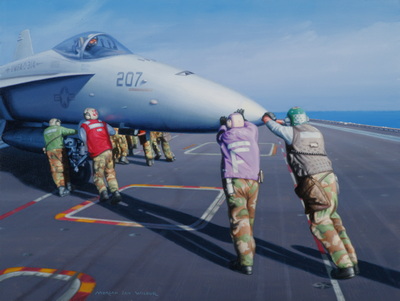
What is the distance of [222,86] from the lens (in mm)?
6953

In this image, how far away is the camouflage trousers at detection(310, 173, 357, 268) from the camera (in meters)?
4.25

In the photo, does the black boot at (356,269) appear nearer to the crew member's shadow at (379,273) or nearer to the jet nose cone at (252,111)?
the crew member's shadow at (379,273)

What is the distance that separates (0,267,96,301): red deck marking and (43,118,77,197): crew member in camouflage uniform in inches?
168

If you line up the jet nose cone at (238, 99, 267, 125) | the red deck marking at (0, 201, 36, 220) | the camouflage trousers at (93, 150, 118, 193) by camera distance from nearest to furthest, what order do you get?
the jet nose cone at (238, 99, 267, 125) < the red deck marking at (0, 201, 36, 220) < the camouflage trousers at (93, 150, 118, 193)

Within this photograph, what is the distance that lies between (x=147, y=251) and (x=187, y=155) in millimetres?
11397

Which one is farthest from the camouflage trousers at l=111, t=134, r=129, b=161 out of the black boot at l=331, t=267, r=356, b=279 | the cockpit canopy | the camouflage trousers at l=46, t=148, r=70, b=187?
the black boot at l=331, t=267, r=356, b=279

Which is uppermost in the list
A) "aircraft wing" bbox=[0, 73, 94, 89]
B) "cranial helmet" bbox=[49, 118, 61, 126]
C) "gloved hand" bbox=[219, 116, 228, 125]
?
"aircraft wing" bbox=[0, 73, 94, 89]

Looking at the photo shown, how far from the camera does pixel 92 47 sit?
8.06 meters

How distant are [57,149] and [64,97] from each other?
137cm

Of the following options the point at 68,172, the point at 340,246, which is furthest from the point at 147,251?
the point at 68,172

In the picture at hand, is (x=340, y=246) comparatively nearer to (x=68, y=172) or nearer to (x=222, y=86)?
(x=222, y=86)

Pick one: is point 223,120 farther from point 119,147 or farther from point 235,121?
point 119,147

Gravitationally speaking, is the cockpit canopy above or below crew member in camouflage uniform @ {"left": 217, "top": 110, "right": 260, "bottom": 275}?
above

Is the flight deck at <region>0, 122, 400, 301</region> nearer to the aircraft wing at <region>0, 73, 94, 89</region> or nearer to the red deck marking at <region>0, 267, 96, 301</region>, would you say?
the red deck marking at <region>0, 267, 96, 301</region>
